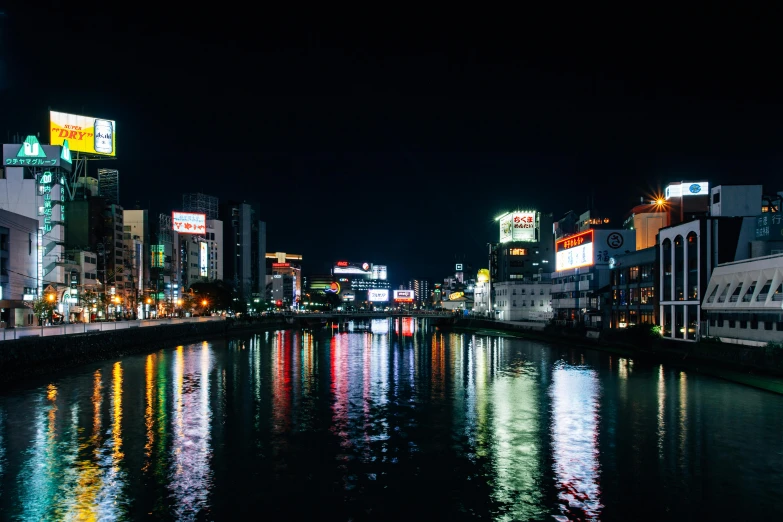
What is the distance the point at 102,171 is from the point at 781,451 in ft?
375

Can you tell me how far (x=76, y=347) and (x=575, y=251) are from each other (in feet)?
236

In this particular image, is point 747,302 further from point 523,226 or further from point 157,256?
point 157,256

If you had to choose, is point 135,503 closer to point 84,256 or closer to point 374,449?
point 374,449

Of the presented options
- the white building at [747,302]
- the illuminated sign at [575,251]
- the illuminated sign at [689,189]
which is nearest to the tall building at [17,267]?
the white building at [747,302]

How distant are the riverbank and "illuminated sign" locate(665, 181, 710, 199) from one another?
33141 millimetres

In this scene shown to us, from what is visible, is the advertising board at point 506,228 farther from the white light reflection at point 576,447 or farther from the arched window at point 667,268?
the white light reflection at point 576,447

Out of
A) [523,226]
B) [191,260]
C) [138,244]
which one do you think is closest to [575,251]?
[523,226]

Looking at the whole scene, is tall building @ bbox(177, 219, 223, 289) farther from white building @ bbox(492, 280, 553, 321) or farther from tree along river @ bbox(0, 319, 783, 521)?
tree along river @ bbox(0, 319, 783, 521)

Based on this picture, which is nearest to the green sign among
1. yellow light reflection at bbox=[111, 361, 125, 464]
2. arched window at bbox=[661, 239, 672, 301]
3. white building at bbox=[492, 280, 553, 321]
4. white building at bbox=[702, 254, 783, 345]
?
white building at bbox=[702, 254, 783, 345]

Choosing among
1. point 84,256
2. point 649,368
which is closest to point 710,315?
point 649,368

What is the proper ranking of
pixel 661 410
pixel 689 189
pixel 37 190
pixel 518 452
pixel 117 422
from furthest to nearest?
pixel 689 189 → pixel 37 190 → pixel 661 410 → pixel 117 422 → pixel 518 452

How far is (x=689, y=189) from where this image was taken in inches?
3777

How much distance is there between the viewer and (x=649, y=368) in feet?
165

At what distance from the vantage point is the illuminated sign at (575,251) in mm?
93125
